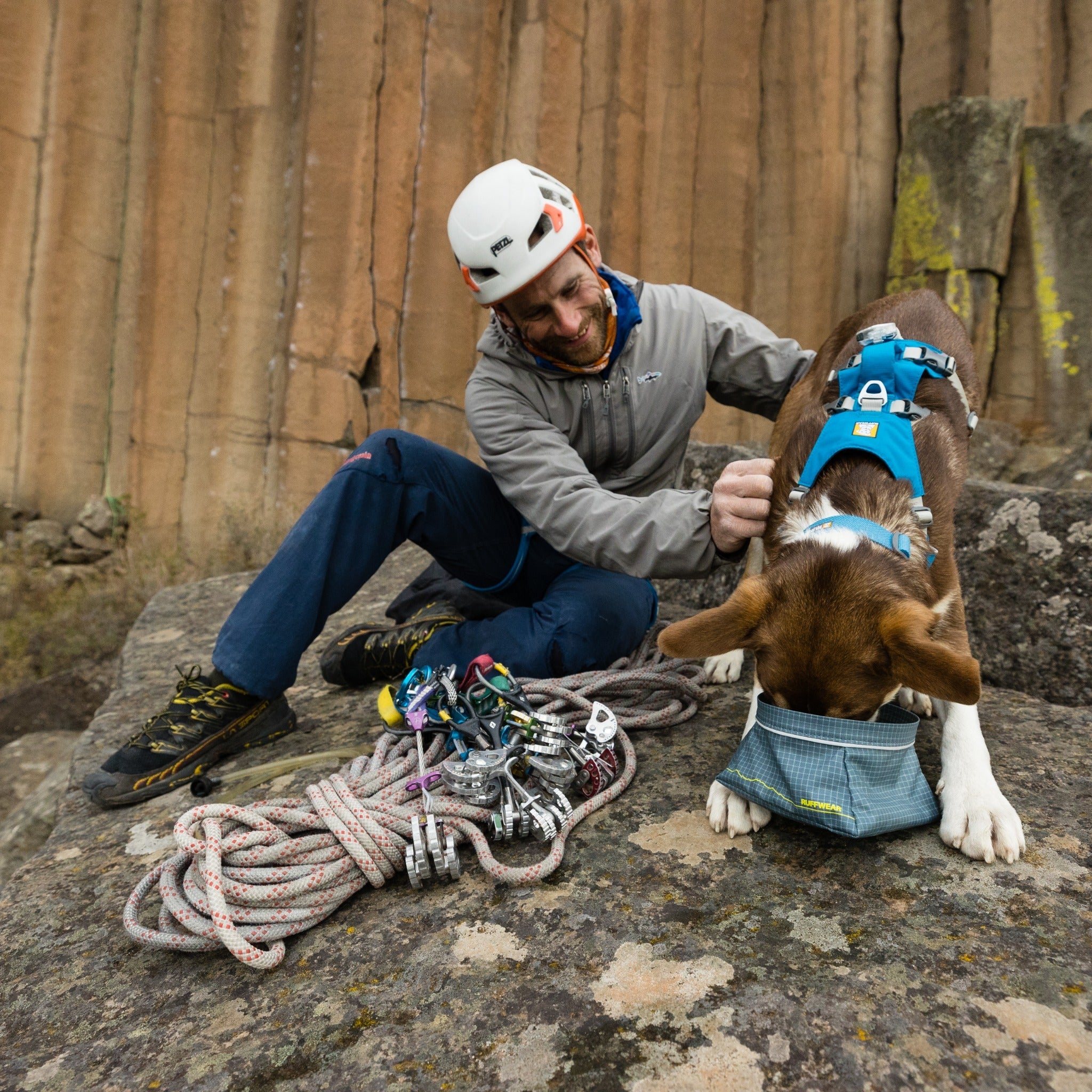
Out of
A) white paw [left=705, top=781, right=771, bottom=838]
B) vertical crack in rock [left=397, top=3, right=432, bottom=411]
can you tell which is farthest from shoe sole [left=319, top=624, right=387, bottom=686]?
vertical crack in rock [left=397, top=3, right=432, bottom=411]

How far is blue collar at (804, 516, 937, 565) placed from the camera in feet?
6.22

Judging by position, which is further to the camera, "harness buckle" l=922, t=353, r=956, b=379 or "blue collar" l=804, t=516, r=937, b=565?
"harness buckle" l=922, t=353, r=956, b=379

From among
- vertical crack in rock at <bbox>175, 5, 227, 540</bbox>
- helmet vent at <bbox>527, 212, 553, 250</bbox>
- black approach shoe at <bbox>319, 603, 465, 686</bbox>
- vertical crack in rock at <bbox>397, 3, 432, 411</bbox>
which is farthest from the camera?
vertical crack in rock at <bbox>397, 3, 432, 411</bbox>

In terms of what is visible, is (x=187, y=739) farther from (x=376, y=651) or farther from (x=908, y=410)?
(x=908, y=410)

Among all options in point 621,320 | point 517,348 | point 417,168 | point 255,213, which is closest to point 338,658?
point 517,348

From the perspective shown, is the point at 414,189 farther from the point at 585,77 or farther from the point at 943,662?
the point at 943,662

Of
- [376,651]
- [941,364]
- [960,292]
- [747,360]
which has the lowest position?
[376,651]

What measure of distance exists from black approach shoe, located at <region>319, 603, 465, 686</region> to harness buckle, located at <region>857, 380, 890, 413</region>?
1618 millimetres

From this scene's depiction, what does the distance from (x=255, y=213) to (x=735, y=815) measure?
21.5 ft

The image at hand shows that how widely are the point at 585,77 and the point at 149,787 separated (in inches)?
304

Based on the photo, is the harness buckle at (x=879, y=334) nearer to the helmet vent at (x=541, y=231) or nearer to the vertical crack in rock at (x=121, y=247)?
the helmet vent at (x=541, y=231)

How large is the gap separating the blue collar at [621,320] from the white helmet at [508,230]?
0.75 feet

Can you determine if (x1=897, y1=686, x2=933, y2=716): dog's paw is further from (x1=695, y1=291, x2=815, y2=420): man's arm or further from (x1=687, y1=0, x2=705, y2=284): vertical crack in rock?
(x1=687, y1=0, x2=705, y2=284): vertical crack in rock

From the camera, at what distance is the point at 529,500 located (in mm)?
2566
